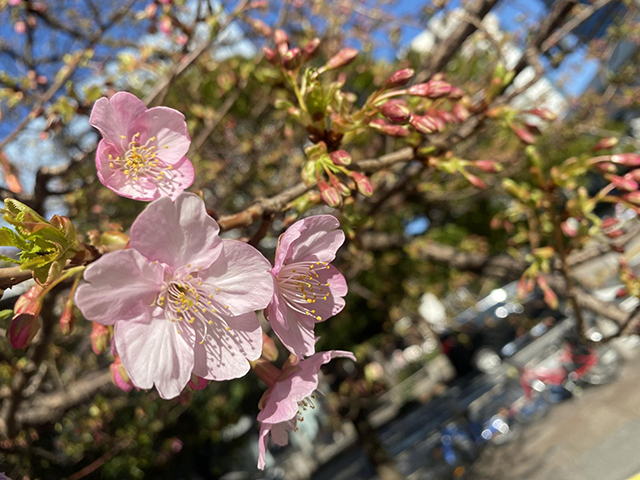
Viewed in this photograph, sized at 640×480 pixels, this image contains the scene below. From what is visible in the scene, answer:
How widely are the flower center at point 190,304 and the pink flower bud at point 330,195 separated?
268 millimetres

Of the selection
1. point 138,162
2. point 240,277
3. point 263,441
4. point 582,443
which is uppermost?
point 138,162

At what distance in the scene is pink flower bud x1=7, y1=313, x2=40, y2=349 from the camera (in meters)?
0.73

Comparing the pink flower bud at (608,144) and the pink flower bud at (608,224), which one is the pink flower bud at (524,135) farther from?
the pink flower bud at (608,224)

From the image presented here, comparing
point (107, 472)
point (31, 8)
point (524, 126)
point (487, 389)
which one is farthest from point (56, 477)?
point (487, 389)

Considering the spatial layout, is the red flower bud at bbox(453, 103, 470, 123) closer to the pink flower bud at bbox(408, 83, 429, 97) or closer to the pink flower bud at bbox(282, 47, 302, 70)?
the pink flower bud at bbox(408, 83, 429, 97)

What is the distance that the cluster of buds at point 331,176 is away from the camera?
86 cm

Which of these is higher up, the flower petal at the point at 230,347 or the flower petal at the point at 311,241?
the flower petal at the point at 311,241

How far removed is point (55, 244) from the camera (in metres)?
0.70

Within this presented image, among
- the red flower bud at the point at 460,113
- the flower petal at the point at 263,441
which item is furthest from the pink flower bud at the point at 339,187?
the red flower bud at the point at 460,113

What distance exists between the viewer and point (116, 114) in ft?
2.83

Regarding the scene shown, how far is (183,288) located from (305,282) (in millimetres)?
247

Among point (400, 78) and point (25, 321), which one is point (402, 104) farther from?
point (25, 321)

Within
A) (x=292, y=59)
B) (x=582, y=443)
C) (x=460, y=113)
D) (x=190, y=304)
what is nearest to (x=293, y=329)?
(x=190, y=304)

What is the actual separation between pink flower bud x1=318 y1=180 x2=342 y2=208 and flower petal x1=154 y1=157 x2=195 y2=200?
10.8 inches
